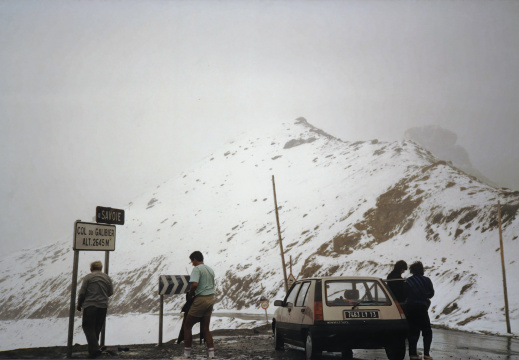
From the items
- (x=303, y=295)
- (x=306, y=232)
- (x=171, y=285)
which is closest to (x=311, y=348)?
(x=303, y=295)

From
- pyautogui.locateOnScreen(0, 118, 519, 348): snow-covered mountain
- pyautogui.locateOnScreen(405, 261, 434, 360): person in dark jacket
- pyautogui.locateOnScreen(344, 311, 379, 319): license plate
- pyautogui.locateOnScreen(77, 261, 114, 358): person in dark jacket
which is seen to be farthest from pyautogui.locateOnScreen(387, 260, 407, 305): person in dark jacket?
pyautogui.locateOnScreen(0, 118, 519, 348): snow-covered mountain

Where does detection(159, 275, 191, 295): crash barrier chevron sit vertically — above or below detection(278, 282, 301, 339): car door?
above

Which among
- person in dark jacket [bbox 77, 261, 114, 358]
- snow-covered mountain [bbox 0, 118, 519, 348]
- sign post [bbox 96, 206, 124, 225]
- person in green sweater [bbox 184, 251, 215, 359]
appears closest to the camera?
person in green sweater [bbox 184, 251, 215, 359]

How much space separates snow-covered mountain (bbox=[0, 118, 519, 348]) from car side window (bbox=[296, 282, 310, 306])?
55.0 feet

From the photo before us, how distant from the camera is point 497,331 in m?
22.6

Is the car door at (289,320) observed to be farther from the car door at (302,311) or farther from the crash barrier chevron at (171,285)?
the crash barrier chevron at (171,285)

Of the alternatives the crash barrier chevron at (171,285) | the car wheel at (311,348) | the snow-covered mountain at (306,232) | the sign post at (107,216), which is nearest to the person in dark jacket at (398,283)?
the car wheel at (311,348)

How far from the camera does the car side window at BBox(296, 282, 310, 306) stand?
10.1 meters

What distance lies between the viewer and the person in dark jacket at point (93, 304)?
9.87m

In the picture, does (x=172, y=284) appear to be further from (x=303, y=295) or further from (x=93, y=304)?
(x=303, y=295)

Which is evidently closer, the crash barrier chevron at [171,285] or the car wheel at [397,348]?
the car wheel at [397,348]

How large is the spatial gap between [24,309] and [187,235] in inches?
1167

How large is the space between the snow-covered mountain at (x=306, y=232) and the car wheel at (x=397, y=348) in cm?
1652

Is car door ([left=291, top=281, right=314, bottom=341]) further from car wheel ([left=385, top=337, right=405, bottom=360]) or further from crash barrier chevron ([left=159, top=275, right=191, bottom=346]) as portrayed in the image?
crash barrier chevron ([left=159, top=275, right=191, bottom=346])
